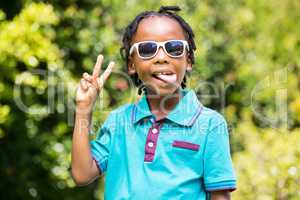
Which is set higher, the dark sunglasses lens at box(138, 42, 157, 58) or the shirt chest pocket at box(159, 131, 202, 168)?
the dark sunglasses lens at box(138, 42, 157, 58)

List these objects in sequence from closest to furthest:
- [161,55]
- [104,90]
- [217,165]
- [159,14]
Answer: [217,165] → [161,55] → [159,14] → [104,90]

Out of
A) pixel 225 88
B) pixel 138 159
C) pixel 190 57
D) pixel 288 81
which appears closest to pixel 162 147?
pixel 138 159

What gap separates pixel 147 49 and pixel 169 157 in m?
0.49

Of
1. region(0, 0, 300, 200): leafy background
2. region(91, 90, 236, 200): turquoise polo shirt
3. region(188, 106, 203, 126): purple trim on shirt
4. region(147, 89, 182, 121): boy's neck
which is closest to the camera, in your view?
region(91, 90, 236, 200): turquoise polo shirt

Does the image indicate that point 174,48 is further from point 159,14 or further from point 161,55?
point 159,14

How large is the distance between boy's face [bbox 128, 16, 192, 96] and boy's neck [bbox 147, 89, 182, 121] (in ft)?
0.17

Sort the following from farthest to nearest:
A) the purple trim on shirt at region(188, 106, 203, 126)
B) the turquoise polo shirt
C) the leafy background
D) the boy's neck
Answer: the leafy background < the boy's neck < the purple trim on shirt at region(188, 106, 203, 126) < the turquoise polo shirt

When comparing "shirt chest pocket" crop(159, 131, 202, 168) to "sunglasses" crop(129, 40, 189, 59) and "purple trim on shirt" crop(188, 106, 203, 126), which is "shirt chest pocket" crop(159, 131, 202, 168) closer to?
"purple trim on shirt" crop(188, 106, 203, 126)

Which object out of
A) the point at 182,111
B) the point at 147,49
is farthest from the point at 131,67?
the point at 182,111

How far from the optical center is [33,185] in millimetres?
6680

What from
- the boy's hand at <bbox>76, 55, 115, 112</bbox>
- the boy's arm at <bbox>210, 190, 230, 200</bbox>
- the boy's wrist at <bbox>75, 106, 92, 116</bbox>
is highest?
the boy's hand at <bbox>76, 55, 115, 112</bbox>

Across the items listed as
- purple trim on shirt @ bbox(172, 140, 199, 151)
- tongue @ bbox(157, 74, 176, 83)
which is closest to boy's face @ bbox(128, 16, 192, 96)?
tongue @ bbox(157, 74, 176, 83)

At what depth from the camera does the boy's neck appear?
3195 mm

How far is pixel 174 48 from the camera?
3.11m
